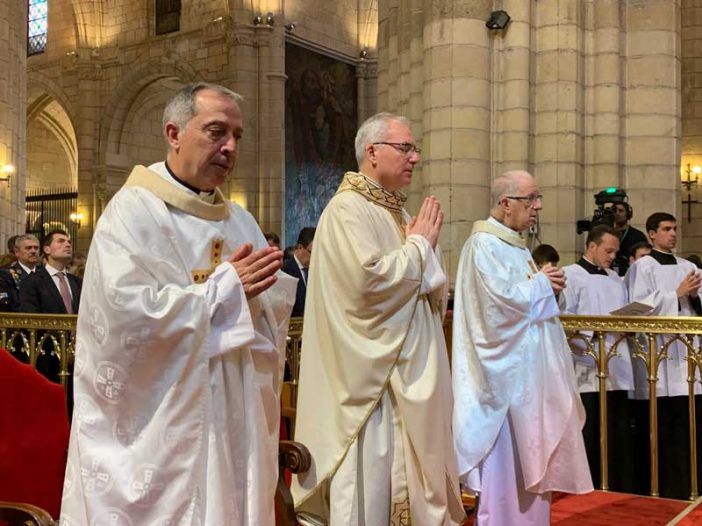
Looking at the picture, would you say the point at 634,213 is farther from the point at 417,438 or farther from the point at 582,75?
the point at 417,438

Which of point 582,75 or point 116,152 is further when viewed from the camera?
point 116,152

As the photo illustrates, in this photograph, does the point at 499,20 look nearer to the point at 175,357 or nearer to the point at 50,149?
the point at 175,357

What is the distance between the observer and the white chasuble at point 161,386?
2021 millimetres

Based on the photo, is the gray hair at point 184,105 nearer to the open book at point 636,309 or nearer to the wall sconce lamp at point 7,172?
the open book at point 636,309

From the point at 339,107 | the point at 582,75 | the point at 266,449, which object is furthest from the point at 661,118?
the point at 339,107

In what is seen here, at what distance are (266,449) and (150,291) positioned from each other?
1.78 ft


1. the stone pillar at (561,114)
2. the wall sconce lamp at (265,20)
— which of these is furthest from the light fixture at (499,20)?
the wall sconce lamp at (265,20)

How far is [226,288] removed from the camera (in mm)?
2119

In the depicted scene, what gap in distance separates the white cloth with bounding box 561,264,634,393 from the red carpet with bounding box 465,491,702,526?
3.02 ft

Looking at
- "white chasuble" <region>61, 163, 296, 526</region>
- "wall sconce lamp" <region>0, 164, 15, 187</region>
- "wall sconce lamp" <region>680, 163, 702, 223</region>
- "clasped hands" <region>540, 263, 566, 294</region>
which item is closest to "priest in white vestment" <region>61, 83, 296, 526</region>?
"white chasuble" <region>61, 163, 296, 526</region>

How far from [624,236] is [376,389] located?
15.1ft

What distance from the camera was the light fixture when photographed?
25.1ft

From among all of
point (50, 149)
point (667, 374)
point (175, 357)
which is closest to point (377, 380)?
point (175, 357)

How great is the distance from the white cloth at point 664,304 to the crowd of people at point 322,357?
19 centimetres
